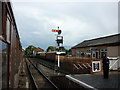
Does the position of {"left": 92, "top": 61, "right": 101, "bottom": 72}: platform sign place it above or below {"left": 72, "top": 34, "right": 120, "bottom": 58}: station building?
below

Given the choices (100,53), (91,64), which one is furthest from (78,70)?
(100,53)

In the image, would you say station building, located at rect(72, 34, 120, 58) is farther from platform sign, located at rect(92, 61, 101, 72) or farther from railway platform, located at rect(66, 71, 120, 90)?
railway platform, located at rect(66, 71, 120, 90)

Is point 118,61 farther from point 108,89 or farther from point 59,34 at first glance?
point 59,34

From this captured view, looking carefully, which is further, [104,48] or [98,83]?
[104,48]

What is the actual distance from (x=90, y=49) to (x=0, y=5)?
2334cm

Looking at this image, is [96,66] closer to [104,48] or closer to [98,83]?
[98,83]

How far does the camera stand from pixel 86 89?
23.7ft

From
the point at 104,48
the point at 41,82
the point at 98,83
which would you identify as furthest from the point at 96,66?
the point at 104,48

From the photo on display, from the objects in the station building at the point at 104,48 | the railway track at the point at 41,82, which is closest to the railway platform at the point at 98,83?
the railway track at the point at 41,82

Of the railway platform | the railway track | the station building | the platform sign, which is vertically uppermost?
the station building

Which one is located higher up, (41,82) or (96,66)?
(96,66)

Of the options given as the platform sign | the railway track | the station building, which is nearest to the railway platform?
the railway track

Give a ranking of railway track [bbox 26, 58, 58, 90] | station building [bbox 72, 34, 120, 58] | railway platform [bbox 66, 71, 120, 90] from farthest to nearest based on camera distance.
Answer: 1. station building [bbox 72, 34, 120, 58]
2. railway track [bbox 26, 58, 58, 90]
3. railway platform [bbox 66, 71, 120, 90]

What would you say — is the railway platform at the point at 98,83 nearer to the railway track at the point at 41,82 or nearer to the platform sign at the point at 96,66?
the railway track at the point at 41,82
